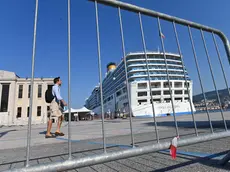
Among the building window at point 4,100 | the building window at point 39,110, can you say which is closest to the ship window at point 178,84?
the building window at point 39,110

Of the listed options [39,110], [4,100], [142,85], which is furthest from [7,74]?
[142,85]

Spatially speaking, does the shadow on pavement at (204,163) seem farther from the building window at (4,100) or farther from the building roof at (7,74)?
the building roof at (7,74)

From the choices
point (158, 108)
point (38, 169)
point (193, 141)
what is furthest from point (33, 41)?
point (158, 108)

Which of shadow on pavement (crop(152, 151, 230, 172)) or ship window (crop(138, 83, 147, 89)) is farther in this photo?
ship window (crop(138, 83, 147, 89))

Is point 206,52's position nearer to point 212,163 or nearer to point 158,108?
point 212,163

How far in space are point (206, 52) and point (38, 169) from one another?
2362mm

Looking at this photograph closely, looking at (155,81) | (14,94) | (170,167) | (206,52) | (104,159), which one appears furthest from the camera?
(155,81)

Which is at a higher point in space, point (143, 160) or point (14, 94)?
point (14, 94)

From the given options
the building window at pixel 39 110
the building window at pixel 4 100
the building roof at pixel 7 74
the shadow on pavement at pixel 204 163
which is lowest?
the shadow on pavement at pixel 204 163

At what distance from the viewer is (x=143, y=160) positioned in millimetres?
1916

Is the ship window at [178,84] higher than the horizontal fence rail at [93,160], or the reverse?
the ship window at [178,84]

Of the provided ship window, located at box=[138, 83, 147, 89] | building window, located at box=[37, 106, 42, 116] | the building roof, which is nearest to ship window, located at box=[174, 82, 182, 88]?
ship window, located at box=[138, 83, 147, 89]

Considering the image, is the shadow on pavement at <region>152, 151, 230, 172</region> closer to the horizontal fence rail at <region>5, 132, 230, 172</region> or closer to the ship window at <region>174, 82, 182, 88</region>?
the horizontal fence rail at <region>5, 132, 230, 172</region>

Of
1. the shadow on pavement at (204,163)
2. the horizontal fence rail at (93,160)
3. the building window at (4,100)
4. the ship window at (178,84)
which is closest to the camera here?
the horizontal fence rail at (93,160)
